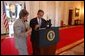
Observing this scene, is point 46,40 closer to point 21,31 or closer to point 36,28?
point 36,28

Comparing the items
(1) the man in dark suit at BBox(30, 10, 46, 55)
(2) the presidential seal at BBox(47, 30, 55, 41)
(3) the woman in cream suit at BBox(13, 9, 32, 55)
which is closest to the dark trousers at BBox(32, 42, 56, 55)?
(1) the man in dark suit at BBox(30, 10, 46, 55)

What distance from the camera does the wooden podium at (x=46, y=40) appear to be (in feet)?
12.8

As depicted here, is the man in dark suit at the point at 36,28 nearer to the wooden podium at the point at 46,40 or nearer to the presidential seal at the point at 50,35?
the wooden podium at the point at 46,40

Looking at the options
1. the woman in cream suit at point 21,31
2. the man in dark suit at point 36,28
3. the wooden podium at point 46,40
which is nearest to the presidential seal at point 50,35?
the wooden podium at point 46,40

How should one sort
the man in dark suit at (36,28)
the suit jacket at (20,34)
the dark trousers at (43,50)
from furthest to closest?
the dark trousers at (43,50)
the man in dark suit at (36,28)
the suit jacket at (20,34)

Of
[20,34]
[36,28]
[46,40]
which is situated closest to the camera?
[20,34]

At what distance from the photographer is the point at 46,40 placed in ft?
13.2

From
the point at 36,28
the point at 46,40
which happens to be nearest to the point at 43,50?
the point at 46,40

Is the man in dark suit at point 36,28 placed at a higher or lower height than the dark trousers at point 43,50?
higher

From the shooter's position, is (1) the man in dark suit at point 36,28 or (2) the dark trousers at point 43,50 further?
(2) the dark trousers at point 43,50

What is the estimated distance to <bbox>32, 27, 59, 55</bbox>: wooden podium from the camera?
389 centimetres

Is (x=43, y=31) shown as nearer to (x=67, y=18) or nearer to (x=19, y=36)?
(x=19, y=36)

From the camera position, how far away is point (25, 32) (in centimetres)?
333

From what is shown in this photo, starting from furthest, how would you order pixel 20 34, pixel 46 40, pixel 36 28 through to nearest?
pixel 46 40, pixel 36 28, pixel 20 34
